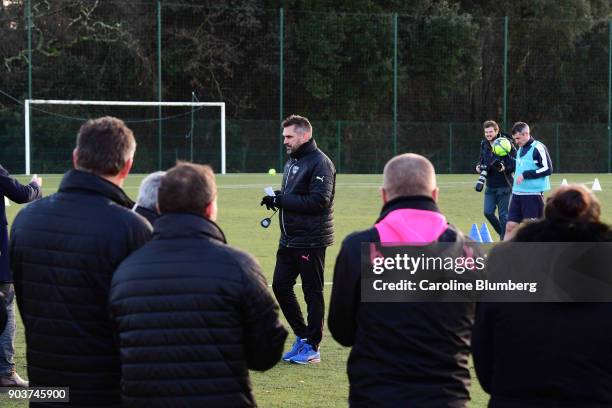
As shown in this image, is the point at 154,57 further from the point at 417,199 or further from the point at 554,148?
the point at 417,199

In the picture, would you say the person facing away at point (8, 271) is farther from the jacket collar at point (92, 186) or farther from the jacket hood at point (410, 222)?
the jacket hood at point (410, 222)

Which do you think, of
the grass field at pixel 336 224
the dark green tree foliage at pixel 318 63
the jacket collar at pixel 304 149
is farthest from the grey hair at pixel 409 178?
the dark green tree foliage at pixel 318 63

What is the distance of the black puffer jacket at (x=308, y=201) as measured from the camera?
8008mm

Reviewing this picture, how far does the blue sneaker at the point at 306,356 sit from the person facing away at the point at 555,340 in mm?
4038

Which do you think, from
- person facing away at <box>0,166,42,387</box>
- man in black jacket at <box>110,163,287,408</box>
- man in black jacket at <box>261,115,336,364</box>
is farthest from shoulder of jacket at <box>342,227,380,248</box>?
man in black jacket at <box>261,115,336,364</box>

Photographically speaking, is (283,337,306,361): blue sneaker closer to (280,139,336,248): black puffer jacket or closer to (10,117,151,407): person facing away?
(280,139,336,248): black puffer jacket

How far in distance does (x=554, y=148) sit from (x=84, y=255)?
39057mm

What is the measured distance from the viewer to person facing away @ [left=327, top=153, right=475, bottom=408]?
4.11 metres

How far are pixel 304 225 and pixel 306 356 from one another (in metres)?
0.96

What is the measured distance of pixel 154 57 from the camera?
38.4 m

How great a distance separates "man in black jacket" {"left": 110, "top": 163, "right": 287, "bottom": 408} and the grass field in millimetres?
2688

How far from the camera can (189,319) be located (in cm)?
395

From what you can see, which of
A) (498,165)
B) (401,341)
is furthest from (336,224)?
(401,341)

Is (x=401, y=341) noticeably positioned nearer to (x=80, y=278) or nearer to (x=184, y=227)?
(x=184, y=227)
